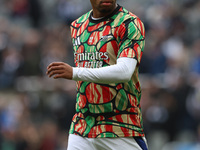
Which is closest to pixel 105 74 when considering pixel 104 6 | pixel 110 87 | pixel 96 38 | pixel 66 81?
pixel 110 87

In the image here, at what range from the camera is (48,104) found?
35.1 ft

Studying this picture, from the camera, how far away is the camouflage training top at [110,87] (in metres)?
4.73

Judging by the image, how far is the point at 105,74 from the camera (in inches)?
176

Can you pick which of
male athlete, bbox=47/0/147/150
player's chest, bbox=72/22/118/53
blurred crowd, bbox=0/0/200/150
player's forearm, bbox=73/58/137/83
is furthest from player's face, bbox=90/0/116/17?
blurred crowd, bbox=0/0/200/150

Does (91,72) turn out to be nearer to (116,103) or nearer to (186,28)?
(116,103)

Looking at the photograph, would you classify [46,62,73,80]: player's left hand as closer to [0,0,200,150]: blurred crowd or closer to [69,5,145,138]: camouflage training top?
[69,5,145,138]: camouflage training top

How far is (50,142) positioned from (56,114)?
686 mm

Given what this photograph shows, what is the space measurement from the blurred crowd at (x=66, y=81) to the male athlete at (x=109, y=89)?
15.0 ft

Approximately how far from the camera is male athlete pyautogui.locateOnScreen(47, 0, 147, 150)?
4730 millimetres

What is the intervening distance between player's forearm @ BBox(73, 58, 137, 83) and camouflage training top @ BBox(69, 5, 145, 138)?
18 centimetres

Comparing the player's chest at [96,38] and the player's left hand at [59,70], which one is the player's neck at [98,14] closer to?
the player's chest at [96,38]

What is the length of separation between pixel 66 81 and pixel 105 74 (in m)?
6.50

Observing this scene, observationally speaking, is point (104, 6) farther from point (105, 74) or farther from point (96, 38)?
point (105, 74)

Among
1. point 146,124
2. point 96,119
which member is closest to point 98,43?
point 96,119
